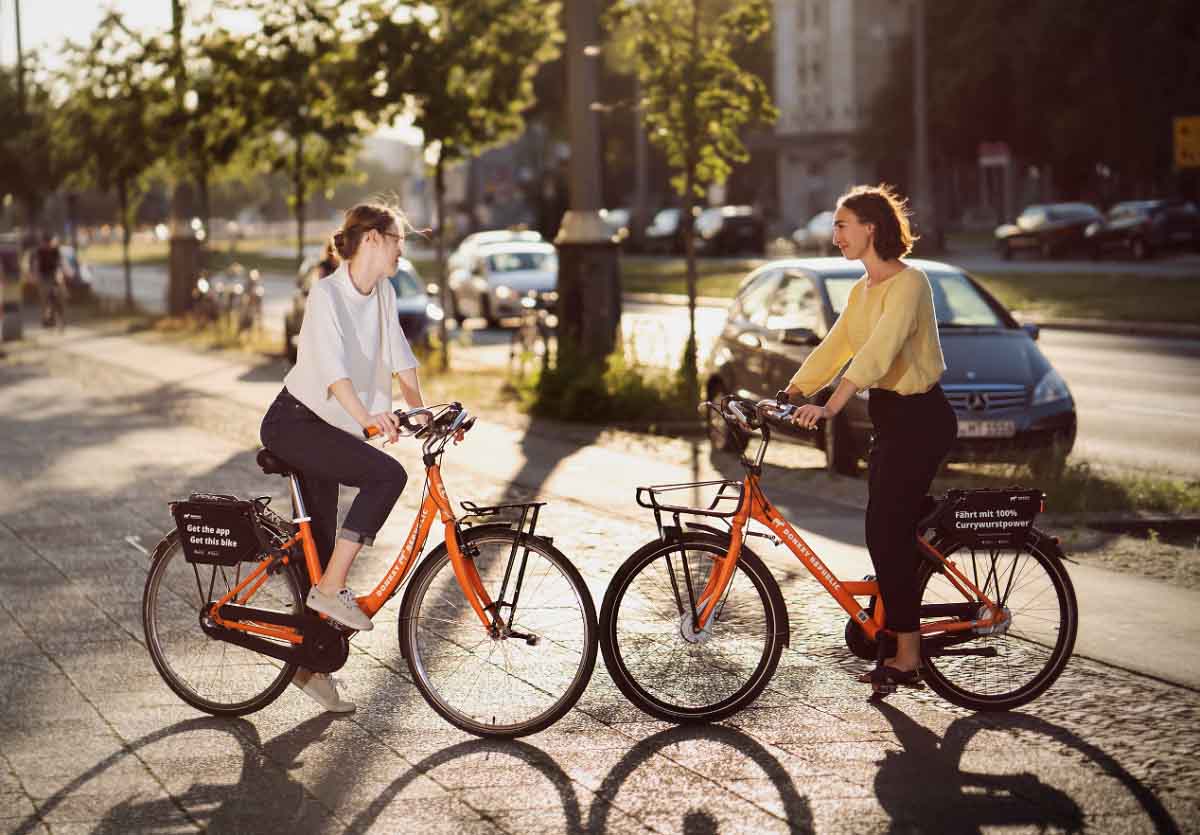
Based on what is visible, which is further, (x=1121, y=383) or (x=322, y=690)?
(x=1121, y=383)

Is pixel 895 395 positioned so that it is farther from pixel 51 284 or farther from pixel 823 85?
pixel 823 85

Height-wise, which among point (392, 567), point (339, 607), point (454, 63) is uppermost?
point (454, 63)

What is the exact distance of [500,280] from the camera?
34031mm

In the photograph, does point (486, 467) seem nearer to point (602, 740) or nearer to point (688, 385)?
Answer: point (688, 385)

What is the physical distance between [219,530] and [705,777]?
1.82 meters

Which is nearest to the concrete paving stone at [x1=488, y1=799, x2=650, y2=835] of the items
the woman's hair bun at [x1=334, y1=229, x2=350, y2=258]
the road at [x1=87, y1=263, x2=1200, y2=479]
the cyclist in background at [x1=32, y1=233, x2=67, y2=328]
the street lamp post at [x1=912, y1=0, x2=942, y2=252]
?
the woman's hair bun at [x1=334, y1=229, x2=350, y2=258]

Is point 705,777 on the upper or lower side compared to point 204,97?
lower

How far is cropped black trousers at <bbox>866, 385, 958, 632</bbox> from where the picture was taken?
628 cm

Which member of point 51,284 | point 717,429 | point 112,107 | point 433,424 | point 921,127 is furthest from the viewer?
point 921,127

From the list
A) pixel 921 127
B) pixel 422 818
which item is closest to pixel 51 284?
pixel 921 127

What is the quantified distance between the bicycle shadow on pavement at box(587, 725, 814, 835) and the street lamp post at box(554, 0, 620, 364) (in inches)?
446

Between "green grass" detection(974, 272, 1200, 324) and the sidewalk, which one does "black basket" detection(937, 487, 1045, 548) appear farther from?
"green grass" detection(974, 272, 1200, 324)

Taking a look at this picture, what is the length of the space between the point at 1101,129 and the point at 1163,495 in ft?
160

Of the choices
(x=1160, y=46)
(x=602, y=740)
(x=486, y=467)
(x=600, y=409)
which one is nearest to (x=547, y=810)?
(x=602, y=740)
